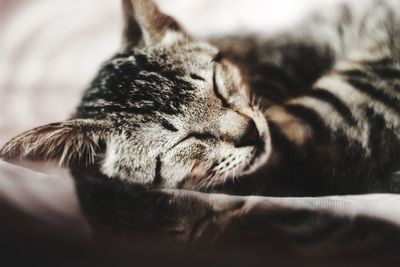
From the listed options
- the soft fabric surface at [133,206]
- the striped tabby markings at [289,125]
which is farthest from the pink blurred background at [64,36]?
the striped tabby markings at [289,125]

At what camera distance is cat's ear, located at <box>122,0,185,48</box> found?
0.87 meters

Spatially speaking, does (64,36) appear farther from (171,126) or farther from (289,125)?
(289,125)

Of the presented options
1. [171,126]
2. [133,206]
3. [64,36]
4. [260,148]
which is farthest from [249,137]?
[64,36]

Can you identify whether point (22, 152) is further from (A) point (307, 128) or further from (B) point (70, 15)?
(A) point (307, 128)

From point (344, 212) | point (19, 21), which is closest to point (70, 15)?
point (19, 21)

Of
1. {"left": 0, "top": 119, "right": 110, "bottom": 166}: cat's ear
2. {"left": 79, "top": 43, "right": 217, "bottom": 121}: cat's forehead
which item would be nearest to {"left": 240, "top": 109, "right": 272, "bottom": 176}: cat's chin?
{"left": 79, "top": 43, "right": 217, "bottom": 121}: cat's forehead

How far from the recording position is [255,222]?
2.33 ft

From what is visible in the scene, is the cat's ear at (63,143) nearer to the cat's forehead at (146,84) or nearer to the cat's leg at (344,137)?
the cat's forehead at (146,84)

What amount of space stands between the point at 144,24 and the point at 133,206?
36cm

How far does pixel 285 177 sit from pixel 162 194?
0.76 feet

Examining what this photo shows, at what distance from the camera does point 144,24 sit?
2.89ft

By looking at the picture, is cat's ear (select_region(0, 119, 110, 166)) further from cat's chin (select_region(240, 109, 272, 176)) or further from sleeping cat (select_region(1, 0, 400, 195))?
cat's chin (select_region(240, 109, 272, 176))

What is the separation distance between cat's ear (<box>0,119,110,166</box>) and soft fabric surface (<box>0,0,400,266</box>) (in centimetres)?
3

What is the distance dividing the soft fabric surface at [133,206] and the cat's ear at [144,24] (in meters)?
0.02
